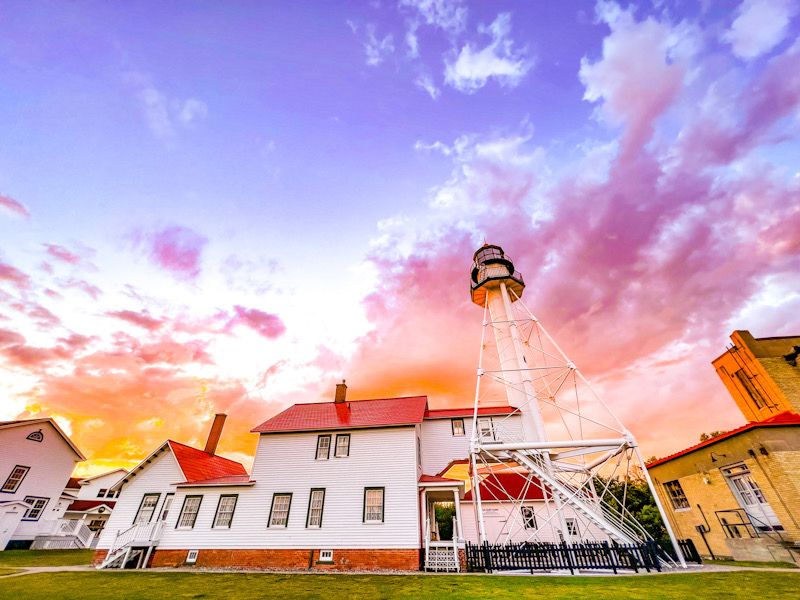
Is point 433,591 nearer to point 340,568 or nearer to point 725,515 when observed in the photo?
point 340,568

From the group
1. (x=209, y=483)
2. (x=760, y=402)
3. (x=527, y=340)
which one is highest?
(x=527, y=340)

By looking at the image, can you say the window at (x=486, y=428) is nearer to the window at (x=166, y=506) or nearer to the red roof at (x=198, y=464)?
the red roof at (x=198, y=464)

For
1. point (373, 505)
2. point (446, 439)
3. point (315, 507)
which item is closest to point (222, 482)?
point (315, 507)

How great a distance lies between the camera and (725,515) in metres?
18.7

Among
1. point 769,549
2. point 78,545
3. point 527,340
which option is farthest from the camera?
point 78,545

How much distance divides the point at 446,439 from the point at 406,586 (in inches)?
508

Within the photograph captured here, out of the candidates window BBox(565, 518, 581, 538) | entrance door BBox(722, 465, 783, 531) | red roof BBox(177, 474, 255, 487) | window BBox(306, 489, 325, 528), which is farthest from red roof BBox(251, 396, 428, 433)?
entrance door BBox(722, 465, 783, 531)

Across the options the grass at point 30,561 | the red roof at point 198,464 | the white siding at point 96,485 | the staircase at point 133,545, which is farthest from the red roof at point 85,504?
the staircase at point 133,545

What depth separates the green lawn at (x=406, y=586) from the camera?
389 inches

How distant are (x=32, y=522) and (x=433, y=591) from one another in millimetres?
36969

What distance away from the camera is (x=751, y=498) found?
17.4 meters

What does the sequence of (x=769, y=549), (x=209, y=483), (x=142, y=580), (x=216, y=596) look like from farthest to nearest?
1. (x=209, y=483)
2. (x=769, y=549)
3. (x=142, y=580)
4. (x=216, y=596)

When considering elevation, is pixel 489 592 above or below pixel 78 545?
below

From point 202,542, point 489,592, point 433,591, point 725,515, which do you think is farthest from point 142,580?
point 725,515
